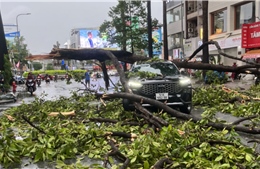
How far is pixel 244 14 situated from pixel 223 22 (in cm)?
353

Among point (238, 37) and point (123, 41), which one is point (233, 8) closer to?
point (238, 37)

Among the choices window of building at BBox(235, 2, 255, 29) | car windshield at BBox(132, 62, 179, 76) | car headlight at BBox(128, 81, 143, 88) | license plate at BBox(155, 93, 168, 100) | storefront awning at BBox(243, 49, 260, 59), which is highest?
window of building at BBox(235, 2, 255, 29)

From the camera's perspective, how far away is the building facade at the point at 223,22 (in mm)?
29000

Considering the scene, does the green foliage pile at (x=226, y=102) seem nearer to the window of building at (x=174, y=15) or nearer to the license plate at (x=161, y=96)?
the license plate at (x=161, y=96)

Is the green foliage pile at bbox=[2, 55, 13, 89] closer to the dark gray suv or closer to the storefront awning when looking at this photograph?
the dark gray suv

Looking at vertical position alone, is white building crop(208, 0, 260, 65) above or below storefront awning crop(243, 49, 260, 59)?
above

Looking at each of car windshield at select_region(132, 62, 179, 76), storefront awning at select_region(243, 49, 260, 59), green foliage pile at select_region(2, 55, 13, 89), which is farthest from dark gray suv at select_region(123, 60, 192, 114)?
green foliage pile at select_region(2, 55, 13, 89)

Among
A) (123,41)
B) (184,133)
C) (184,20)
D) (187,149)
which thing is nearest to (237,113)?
(184,133)

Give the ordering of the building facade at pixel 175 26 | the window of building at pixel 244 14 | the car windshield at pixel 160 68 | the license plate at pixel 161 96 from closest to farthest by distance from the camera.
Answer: the license plate at pixel 161 96 < the car windshield at pixel 160 68 < the window of building at pixel 244 14 < the building facade at pixel 175 26

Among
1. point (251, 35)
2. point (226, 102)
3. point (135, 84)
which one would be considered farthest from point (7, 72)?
point (251, 35)

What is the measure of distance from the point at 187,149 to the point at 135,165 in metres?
0.83

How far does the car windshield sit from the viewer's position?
9570 mm

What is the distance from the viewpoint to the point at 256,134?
6000mm

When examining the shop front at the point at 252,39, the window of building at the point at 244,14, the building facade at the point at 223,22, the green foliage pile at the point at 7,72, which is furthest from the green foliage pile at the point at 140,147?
the window of building at the point at 244,14
